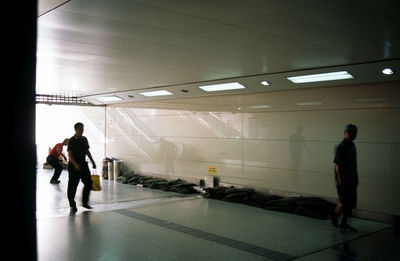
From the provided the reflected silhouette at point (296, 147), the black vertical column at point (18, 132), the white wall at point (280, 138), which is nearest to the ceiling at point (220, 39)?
the white wall at point (280, 138)

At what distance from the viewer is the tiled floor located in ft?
20.0

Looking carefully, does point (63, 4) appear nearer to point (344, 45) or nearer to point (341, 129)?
point (344, 45)

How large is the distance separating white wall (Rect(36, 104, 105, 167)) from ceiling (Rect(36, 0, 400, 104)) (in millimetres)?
8898

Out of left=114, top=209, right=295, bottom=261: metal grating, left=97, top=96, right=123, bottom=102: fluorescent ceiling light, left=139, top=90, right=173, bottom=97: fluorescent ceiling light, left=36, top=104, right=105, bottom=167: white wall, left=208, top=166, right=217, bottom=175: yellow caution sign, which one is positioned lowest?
left=114, top=209, right=295, bottom=261: metal grating

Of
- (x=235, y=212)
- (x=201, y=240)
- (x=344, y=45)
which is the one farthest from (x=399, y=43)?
(x=235, y=212)

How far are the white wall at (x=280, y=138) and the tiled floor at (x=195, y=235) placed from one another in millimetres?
1266

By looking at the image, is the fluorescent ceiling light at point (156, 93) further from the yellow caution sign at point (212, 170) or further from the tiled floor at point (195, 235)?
the tiled floor at point (195, 235)

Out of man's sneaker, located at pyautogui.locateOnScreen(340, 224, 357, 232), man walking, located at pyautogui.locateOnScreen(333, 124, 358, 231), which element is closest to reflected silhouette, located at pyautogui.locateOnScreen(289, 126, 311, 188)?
man's sneaker, located at pyautogui.locateOnScreen(340, 224, 357, 232)

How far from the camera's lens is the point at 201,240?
273 inches

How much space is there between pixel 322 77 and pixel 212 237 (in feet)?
15.5

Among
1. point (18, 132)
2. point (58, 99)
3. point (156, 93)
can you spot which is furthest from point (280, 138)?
point (58, 99)

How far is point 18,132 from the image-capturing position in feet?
5.01

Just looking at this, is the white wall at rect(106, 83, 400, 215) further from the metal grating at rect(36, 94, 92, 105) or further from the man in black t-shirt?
the man in black t-shirt

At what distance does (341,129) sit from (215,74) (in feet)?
11.4
